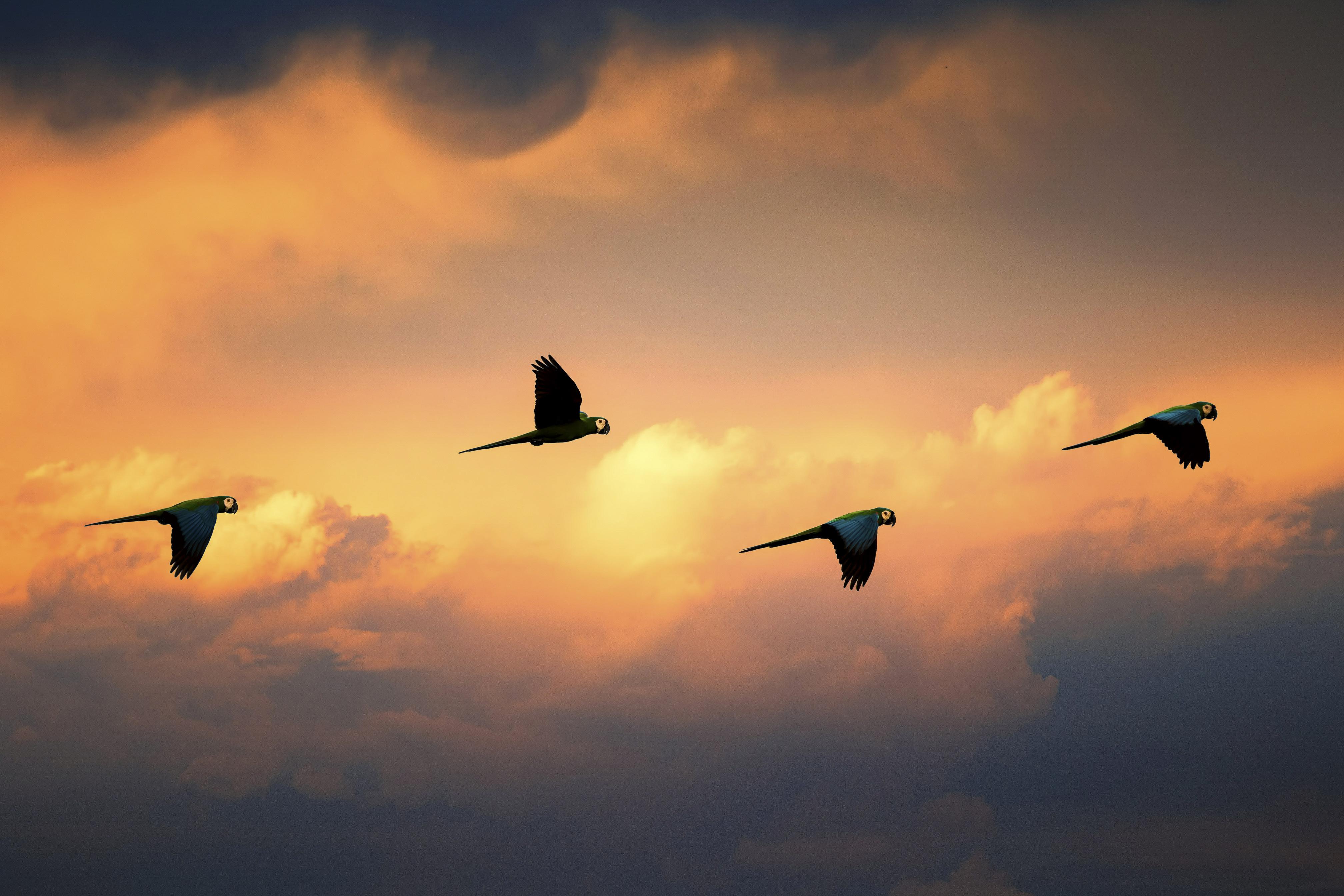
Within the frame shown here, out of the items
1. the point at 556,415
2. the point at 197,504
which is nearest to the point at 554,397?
the point at 556,415

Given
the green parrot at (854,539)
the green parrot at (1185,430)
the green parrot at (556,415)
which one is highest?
the green parrot at (556,415)

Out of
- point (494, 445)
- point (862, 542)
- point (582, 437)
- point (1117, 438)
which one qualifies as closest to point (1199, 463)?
point (1117, 438)

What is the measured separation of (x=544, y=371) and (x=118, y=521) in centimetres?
1543

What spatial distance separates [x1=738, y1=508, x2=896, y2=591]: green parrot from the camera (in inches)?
1286

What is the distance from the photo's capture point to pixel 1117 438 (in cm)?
3903

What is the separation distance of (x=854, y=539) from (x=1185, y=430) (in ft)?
45.9

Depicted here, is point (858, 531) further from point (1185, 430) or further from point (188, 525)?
point (188, 525)

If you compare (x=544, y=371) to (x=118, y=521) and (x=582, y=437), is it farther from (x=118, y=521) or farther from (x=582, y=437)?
(x=118, y=521)

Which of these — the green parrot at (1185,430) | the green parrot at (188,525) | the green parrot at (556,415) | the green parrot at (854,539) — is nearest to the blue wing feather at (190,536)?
the green parrot at (188,525)

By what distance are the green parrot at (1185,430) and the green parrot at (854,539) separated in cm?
957

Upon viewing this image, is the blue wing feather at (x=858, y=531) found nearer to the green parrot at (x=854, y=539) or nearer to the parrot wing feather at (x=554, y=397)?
the green parrot at (x=854, y=539)

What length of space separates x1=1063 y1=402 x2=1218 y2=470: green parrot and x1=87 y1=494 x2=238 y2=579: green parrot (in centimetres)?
3080

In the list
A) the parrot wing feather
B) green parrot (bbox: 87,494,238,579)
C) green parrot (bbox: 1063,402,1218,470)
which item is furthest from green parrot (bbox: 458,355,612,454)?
green parrot (bbox: 1063,402,1218,470)

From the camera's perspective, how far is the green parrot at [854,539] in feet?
107
